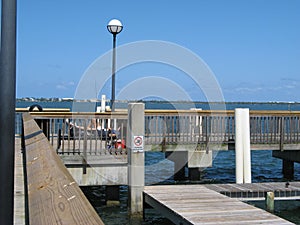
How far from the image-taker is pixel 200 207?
8.29 m

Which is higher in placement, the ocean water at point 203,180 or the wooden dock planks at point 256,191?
the wooden dock planks at point 256,191

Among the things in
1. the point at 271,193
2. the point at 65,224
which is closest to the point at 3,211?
the point at 65,224

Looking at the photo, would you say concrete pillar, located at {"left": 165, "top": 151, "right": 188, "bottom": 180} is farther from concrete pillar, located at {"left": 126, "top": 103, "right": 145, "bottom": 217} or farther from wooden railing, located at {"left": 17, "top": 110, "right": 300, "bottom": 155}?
concrete pillar, located at {"left": 126, "top": 103, "right": 145, "bottom": 217}

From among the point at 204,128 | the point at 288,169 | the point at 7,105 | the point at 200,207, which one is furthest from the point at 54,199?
the point at 288,169

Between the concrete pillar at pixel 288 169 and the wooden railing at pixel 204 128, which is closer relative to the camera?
the wooden railing at pixel 204 128

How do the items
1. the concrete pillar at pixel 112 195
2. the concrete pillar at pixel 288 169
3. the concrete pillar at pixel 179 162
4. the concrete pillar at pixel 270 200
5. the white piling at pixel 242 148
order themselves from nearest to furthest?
the concrete pillar at pixel 270 200, the concrete pillar at pixel 112 195, the white piling at pixel 242 148, the concrete pillar at pixel 179 162, the concrete pillar at pixel 288 169

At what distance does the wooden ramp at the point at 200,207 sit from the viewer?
736cm

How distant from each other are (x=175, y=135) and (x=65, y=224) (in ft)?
45.5

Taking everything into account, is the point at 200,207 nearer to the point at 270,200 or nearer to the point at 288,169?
the point at 270,200

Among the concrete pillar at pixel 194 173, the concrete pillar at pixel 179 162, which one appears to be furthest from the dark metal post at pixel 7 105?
the concrete pillar at pixel 194 173

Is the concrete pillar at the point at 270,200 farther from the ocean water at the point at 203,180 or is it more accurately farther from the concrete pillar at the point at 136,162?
the concrete pillar at the point at 136,162

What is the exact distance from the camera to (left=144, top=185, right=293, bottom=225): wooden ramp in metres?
7.36

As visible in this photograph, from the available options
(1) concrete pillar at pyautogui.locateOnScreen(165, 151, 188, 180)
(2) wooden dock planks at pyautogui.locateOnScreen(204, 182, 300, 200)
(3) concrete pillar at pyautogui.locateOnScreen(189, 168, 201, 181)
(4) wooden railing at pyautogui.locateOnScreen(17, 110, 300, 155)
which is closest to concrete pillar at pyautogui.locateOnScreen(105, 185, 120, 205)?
(4) wooden railing at pyautogui.locateOnScreen(17, 110, 300, 155)

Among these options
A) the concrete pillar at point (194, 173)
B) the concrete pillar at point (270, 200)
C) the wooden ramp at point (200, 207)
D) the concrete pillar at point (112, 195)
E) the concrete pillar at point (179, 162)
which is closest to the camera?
the wooden ramp at point (200, 207)
